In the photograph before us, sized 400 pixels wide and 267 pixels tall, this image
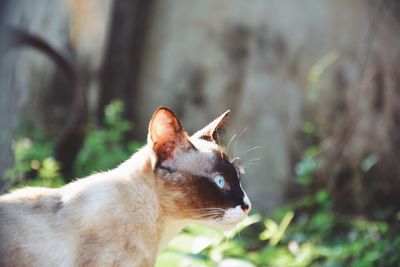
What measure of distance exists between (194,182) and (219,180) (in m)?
0.11

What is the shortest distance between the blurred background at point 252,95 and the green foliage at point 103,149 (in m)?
0.01

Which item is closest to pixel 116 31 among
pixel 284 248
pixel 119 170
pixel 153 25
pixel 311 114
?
pixel 153 25

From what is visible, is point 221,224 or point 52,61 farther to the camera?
point 52,61

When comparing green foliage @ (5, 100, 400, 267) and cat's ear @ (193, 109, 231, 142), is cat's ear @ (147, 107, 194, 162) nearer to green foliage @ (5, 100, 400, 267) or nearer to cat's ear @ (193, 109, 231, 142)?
cat's ear @ (193, 109, 231, 142)

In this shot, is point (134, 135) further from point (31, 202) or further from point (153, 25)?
point (31, 202)

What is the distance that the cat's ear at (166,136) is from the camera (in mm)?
2758

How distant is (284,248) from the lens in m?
4.78

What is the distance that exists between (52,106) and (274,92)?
6.53 ft

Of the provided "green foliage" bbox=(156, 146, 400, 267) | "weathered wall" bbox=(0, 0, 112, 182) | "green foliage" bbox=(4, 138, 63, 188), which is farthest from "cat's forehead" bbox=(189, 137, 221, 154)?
"weathered wall" bbox=(0, 0, 112, 182)

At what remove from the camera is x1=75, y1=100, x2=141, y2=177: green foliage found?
5.46 meters

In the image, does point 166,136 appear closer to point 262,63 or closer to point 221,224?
A: point 221,224

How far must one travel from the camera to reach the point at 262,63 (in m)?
5.77

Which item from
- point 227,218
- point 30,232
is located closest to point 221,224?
point 227,218

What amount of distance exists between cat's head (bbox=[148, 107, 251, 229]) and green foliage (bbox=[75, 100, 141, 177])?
2.54m
